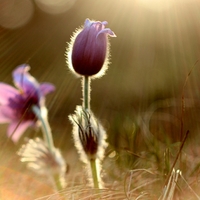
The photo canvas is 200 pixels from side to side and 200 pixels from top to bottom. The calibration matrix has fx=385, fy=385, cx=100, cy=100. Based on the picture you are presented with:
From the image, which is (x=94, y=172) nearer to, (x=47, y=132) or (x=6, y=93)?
(x=47, y=132)

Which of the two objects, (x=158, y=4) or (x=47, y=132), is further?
(x=158, y=4)

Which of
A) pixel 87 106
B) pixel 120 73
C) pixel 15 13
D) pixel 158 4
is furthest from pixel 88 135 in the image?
pixel 15 13

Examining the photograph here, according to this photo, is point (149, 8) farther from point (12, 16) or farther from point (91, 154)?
point (91, 154)

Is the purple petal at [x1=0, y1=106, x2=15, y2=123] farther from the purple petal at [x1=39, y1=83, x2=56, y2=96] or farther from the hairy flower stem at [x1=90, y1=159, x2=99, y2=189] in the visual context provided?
the hairy flower stem at [x1=90, y1=159, x2=99, y2=189]

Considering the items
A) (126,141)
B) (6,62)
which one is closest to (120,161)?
(126,141)

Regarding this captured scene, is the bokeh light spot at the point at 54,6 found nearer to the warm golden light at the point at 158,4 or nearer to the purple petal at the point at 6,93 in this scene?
the warm golden light at the point at 158,4

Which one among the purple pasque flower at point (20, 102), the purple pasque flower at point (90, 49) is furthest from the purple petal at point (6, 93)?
the purple pasque flower at point (90, 49)
